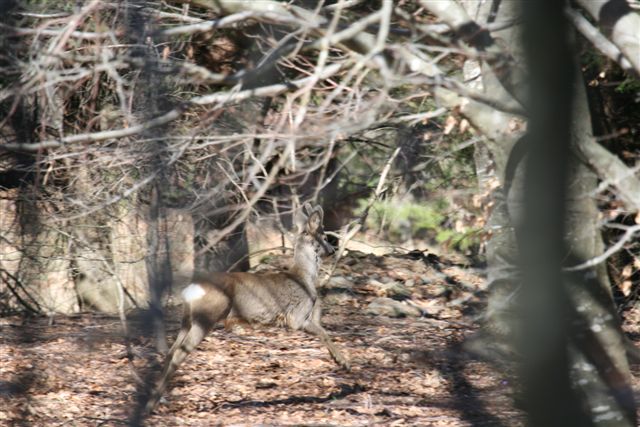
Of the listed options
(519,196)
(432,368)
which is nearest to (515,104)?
(519,196)

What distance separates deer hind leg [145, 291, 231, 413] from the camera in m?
9.17

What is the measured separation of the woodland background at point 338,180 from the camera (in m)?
5.21

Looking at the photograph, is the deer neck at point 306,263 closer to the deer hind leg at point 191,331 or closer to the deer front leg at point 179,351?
the deer hind leg at point 191,331

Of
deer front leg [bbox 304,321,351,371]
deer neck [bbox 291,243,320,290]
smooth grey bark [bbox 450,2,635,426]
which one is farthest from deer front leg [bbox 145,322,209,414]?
smooth grey bark [bbox 450,2,635,426]

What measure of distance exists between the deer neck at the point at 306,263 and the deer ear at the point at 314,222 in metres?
0.20

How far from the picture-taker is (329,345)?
34.2 feet

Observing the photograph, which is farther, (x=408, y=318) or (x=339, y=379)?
(x=408, y=318)

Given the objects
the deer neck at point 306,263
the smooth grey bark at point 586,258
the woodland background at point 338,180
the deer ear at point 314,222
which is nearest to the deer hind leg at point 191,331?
the woodland background at point 338,180

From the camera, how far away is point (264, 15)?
5.92 meters

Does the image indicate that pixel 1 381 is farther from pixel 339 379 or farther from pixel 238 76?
pixel 238 76

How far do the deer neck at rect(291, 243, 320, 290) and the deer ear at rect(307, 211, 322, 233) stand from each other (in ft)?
0.65

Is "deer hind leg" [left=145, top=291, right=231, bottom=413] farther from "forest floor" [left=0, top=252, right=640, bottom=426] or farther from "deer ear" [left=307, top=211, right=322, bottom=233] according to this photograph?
"deer ear" [left=307, top=211, right=322, bottom=233]

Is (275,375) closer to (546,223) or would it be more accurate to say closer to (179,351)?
(179,351)

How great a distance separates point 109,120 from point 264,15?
5.15 metres
